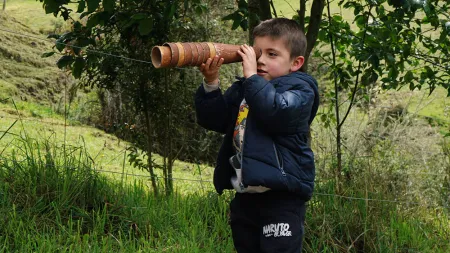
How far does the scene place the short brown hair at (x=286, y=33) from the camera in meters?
2.84

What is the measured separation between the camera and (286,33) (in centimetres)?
284

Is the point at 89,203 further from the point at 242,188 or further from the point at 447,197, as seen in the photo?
the point at 447,197

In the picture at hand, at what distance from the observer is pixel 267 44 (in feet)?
9.34

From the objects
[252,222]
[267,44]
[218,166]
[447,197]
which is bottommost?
[447,197]

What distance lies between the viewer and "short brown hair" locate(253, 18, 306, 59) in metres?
2.84

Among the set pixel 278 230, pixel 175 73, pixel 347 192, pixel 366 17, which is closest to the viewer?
pixel 278 230

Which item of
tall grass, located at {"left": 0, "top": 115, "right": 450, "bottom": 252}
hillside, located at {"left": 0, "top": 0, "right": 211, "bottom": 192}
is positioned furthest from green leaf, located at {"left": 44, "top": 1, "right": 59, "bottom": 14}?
hillside, located at {"left": 0, "top": 0, "right": 211, "bottom": 192}

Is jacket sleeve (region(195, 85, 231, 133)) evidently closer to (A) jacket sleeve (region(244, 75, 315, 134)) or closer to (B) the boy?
(B) the boy

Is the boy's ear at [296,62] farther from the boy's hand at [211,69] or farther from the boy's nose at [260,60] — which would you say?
the boy's hand at [211,69]

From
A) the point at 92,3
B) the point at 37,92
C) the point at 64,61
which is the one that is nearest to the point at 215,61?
the point at 92,3

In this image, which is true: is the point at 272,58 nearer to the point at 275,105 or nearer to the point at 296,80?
the point at 296,80

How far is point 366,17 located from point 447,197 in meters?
2.37

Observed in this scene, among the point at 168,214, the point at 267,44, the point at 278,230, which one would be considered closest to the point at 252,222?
the point at 278,230

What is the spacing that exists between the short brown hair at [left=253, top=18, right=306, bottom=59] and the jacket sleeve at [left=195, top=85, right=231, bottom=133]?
34 centimetres
